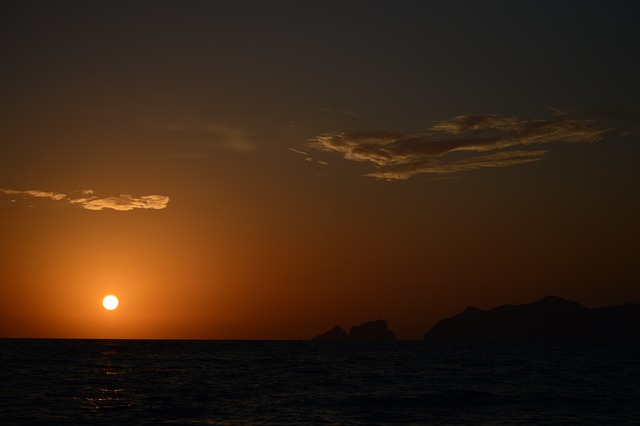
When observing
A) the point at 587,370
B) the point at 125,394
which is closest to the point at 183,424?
the point at 125,394

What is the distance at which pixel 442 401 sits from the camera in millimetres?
43781

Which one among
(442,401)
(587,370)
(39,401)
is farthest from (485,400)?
(587,370)

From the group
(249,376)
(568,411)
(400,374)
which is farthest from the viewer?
(400,374)

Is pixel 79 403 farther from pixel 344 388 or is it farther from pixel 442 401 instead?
pixel 442 401

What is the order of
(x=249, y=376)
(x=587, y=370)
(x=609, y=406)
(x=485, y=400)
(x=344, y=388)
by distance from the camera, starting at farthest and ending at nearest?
(x=587, y=370) → (x=249, y=376) → (x=344, y=388) → (x=485, y=400) → (x=609, y=406)

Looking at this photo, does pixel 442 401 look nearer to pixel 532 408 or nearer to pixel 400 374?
pixel 532 408

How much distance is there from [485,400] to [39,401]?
30.8 metres

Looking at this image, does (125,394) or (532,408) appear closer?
(532,408)

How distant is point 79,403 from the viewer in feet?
134

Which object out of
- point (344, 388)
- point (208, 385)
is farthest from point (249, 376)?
point (344, 388)

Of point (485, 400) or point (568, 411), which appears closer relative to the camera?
point (568, 411)

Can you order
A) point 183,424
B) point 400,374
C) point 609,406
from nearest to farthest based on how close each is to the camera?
point 183,424 < point 609,406 < point 400,374

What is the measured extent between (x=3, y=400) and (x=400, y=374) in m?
40.9

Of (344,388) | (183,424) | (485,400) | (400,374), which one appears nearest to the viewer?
(183,424)
